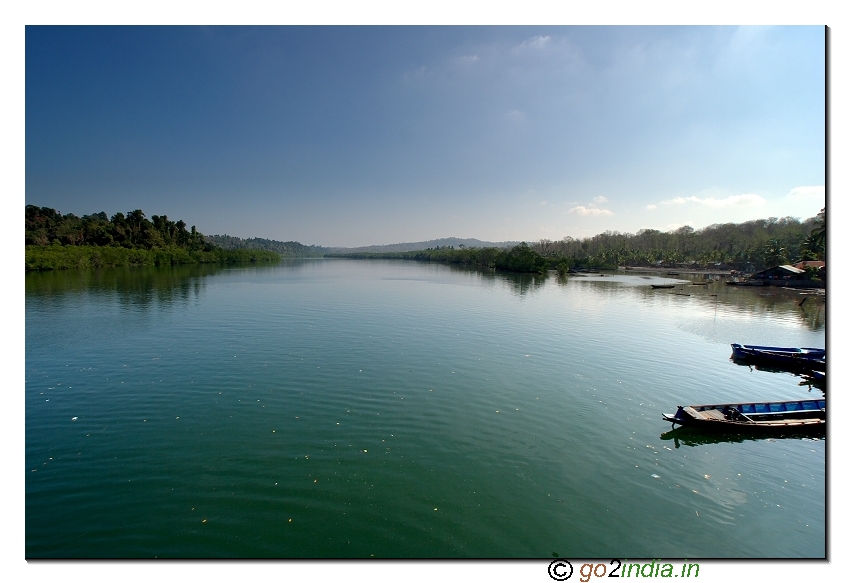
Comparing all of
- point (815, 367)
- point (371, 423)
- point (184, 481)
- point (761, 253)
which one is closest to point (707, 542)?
point (371, 423)

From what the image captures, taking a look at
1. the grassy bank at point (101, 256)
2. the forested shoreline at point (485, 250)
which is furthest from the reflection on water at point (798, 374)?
the grassy bank at point (101, 256)

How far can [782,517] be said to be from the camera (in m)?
8.75

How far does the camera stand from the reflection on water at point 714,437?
12.1m

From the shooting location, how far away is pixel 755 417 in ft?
44.1

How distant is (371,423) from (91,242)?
11486 centimetres

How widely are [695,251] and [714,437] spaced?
151 metres

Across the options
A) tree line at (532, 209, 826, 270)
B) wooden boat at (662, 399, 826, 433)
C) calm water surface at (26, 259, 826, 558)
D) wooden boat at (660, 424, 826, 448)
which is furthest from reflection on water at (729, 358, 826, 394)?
tree line at (532, 209, 826, 270)

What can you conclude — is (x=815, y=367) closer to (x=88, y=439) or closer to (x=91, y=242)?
(x=88, y=439)

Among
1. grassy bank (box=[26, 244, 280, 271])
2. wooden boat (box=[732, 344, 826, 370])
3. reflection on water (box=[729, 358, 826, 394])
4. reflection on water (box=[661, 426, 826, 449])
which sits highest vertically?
grassy bank (box=[26, 244, 280, 271])

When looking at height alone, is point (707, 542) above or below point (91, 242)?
below

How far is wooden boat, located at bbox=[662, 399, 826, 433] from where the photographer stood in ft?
41.7
